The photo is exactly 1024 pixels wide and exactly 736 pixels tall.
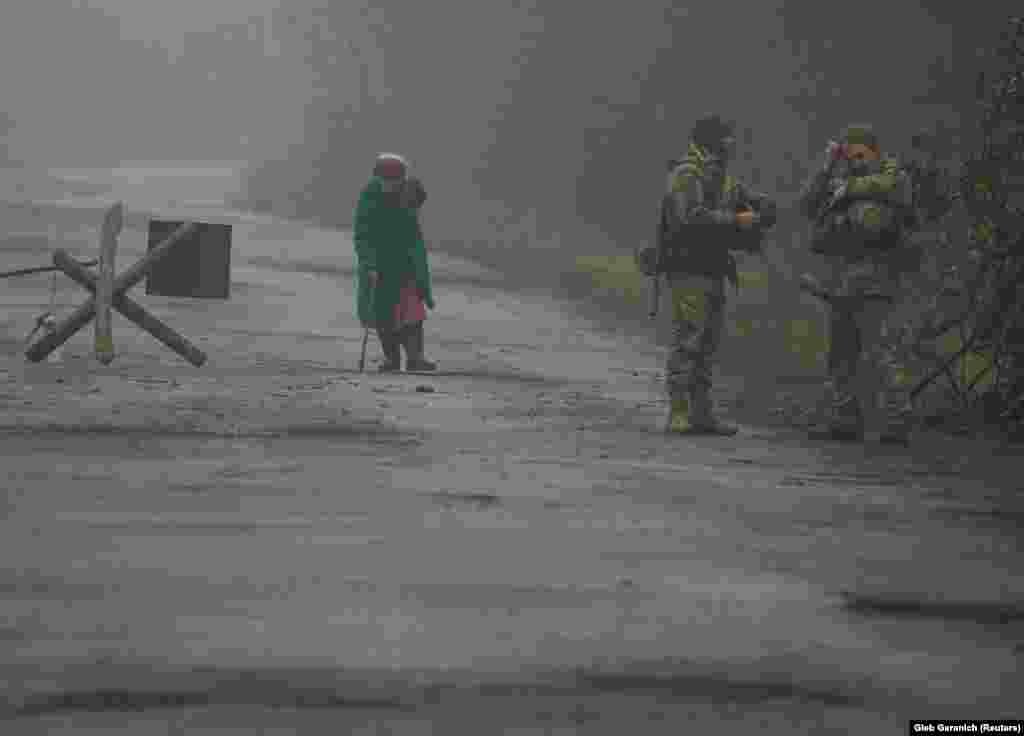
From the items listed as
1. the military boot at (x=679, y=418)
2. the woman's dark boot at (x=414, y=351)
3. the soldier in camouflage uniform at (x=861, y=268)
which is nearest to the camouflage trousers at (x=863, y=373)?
the soldier in camouflage uniform at (x=861, y=268)

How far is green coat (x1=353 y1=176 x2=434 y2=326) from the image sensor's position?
1777 cm

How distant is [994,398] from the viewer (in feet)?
50.6

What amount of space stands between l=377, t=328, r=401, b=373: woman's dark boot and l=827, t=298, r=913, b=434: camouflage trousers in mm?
5116

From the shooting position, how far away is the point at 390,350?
18.0 metres

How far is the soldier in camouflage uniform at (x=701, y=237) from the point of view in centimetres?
1319

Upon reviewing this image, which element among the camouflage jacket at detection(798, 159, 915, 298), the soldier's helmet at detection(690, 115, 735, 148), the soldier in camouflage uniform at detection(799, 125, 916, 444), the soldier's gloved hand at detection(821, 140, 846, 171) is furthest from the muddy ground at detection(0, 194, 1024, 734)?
the soldier's helmet at detection(690, 115, 735, 148)

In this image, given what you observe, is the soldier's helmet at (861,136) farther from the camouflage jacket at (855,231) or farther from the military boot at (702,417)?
the military boot at (702,417)

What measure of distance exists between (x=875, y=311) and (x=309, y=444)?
12.4ft

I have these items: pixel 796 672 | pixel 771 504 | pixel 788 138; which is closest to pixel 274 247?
pixel 788 138

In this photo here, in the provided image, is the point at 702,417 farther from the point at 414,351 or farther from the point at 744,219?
the point at 414,351

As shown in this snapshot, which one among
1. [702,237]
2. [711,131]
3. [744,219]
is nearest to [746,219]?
[744,219]

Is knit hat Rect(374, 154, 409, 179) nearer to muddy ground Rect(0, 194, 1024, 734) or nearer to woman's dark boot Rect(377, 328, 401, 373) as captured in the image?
woman's dark boot Rect(377, 328, 401, 373)

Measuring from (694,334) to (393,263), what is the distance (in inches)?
201

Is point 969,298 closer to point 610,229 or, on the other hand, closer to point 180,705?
point 180,705
